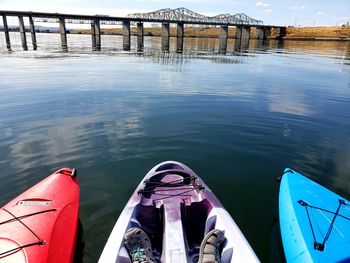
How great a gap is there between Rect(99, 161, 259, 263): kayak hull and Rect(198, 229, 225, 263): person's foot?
13cm

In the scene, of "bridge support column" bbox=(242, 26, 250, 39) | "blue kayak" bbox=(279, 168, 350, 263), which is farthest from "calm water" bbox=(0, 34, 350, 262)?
"bridge support column" bbox=(242, 26, 250, 39)

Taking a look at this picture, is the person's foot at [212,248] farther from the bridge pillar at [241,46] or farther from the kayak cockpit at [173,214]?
the bridge pillar at [241,46]

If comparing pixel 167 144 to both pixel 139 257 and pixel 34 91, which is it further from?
pixel 34 91

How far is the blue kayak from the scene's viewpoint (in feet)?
16.6

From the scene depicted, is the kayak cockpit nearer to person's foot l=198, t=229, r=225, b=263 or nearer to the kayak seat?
the kayak seat

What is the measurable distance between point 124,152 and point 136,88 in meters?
12.1

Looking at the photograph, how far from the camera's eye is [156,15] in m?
183

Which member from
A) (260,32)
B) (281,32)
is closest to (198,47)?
(260,32)

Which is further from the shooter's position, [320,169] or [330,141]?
[330,141]

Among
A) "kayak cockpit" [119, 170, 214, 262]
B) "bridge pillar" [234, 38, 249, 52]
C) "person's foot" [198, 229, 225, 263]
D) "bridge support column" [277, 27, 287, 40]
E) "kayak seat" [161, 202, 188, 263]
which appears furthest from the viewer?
"bridge support column" [277, 27, 287, 40]

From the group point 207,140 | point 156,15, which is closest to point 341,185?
point 207,140

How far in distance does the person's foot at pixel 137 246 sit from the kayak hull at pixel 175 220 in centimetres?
12

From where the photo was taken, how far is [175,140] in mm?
12141

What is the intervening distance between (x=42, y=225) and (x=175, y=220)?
9.06 ft
